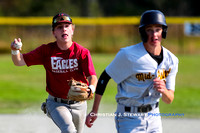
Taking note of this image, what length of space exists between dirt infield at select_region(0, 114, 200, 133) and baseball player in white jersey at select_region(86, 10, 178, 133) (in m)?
3.50

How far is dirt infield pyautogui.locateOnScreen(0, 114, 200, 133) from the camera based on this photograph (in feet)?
26.5

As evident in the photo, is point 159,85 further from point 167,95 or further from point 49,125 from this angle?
point 49,125

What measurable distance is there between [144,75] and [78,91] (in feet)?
3.49

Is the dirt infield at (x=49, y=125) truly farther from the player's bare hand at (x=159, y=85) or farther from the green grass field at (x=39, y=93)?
the player's bare hand at (x=159, y=85)

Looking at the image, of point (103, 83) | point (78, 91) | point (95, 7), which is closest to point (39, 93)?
point (78, 91)

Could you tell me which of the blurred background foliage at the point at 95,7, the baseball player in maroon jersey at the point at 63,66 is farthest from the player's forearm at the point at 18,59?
the blurred background foliage at the point at 95,7

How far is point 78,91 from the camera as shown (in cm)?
521

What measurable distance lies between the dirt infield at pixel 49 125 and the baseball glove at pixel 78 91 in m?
2.77

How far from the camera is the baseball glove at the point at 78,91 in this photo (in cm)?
520

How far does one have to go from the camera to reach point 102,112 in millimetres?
10289

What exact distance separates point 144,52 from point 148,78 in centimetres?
28

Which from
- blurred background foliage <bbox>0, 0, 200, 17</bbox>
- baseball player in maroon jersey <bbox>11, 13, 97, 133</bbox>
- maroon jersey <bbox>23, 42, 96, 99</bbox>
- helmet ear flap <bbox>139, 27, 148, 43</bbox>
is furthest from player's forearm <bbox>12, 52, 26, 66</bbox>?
blurred background foliage <bbox>0, 0, 200, 17</bbox>

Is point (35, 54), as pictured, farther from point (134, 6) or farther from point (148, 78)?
point (134, 6)

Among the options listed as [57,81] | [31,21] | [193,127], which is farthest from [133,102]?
[31,21]
